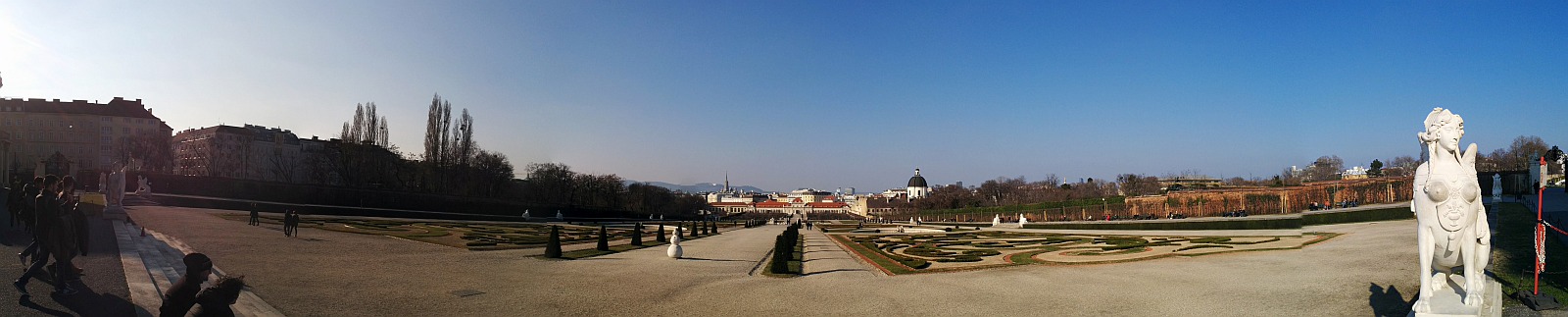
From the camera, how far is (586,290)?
47.5ft

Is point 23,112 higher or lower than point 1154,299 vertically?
higher

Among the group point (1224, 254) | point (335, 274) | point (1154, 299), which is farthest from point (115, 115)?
point (1224, 254)

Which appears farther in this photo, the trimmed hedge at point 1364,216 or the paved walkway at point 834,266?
the trimmed hedge at point 1364,216

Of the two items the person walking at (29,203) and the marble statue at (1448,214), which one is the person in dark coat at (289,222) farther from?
the marble statue at (1448,214)

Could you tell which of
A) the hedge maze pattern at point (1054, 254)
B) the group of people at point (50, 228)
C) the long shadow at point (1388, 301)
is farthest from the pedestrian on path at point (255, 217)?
the long shadow at point (1388, 301)

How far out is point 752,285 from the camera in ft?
53.1

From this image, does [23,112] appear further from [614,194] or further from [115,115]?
[614,194]

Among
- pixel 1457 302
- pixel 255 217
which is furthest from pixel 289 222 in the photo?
pixel 1457 302

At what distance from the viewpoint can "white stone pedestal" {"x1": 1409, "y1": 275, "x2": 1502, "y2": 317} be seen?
820 centimetres

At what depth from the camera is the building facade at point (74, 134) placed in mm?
11094

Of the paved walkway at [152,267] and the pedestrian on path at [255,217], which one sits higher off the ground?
the pedestrian on path at [255,217]

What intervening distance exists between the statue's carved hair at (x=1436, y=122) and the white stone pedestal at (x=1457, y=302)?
1.75 metres

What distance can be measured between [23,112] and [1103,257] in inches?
990

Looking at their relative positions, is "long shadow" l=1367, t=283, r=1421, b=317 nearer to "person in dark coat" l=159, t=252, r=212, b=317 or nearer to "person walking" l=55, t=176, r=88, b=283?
"person in dark coat" l=159, t=252, r=212, b=317
